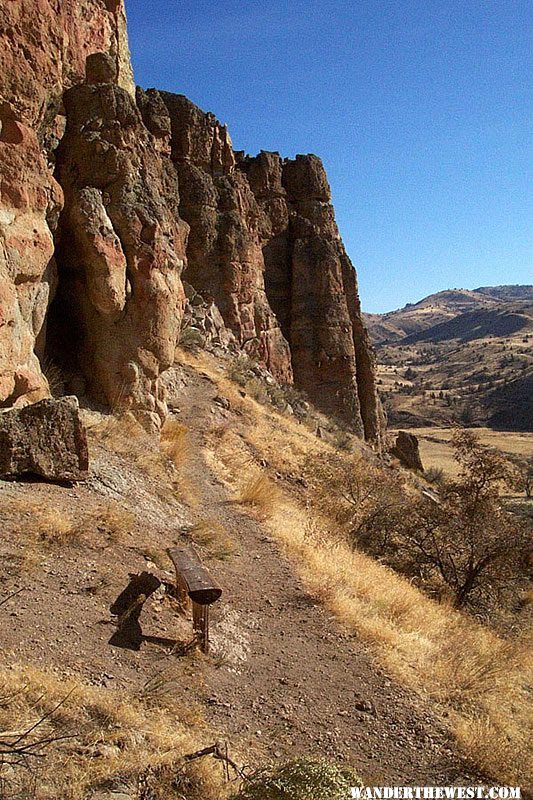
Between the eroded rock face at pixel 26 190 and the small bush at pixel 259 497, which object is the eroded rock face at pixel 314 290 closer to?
the small bush at pixel 259 497

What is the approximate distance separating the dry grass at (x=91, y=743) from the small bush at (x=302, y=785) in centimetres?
39

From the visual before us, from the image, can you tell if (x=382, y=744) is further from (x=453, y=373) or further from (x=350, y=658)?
(x=453, y=373)

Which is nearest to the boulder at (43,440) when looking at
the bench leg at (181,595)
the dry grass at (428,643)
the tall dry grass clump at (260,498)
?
the bench leg at (181,595)

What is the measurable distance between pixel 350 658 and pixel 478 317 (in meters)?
162

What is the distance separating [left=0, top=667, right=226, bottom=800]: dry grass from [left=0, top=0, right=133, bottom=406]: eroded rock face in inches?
154

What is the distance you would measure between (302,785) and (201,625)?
2.21 metres

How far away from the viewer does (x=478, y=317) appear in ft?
507

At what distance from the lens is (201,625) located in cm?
513

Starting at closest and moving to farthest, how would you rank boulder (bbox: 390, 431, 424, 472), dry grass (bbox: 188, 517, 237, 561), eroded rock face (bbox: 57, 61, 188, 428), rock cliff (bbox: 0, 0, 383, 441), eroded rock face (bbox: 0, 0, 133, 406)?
eroded rock face (bbox: 0, 0, 133, 406), rock cliff (bbox: 0, 0, 383, 441), dry grass (bbox: 188, 517, 237, 561), eroded rock face (bbox: 57, 61, 188, 428), boulder (bbox: 390, 431, 424, 472)

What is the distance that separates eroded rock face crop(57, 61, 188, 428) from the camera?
8.98 meters

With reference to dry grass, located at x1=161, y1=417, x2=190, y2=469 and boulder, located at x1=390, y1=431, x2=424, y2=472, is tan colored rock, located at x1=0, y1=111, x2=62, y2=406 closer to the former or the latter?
dry grass, located at x1=161, y1=417, x2=190, y2=469

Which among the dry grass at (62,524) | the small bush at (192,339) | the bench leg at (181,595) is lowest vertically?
the bench leg at (181,595)

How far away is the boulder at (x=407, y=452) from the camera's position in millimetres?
30328

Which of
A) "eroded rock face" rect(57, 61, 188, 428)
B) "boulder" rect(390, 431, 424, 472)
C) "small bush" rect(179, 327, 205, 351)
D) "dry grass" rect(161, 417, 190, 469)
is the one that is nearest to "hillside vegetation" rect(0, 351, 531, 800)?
"dry grass" rect(161, 417, 190, 469)
